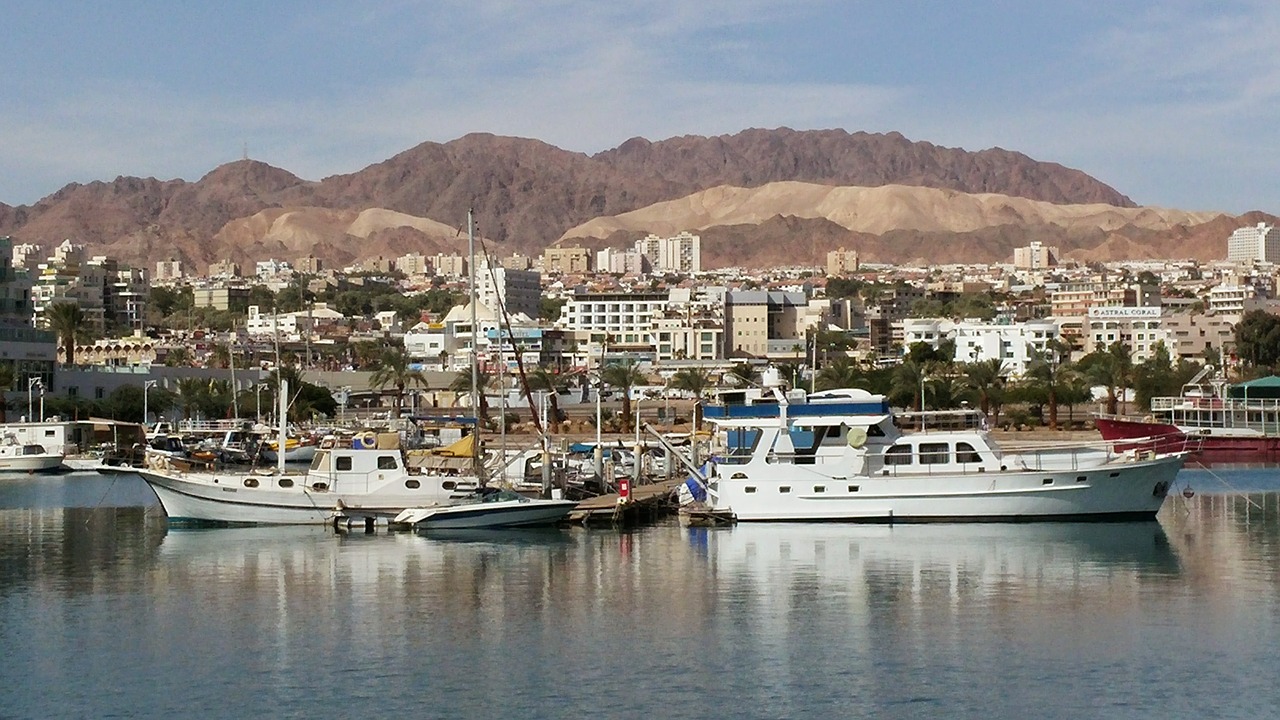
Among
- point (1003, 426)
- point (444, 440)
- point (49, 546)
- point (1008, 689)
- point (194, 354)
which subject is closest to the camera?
point (1008, 689)

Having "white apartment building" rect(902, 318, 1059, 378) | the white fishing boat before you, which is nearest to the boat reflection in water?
the white fishing boat

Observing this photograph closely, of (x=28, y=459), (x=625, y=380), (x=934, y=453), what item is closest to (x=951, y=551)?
(x=934, y=453)

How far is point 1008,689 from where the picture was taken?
27062 millimetres

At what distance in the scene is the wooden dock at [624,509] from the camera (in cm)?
4978

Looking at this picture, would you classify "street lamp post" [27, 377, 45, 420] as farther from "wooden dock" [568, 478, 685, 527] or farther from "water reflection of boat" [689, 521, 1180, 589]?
"water reflection of boat" [689, 521, 1180, 589]

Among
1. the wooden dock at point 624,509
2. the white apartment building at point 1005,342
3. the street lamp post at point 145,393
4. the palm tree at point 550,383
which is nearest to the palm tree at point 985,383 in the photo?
the palm tree at point 550,383

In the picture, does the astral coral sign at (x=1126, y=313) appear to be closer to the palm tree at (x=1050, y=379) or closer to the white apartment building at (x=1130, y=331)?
the white apartment building at (x=1130, y=331)

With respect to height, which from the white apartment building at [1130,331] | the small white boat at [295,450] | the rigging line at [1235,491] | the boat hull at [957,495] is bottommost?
the rigging line at [1235,491]

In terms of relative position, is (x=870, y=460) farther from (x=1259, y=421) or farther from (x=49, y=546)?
(x=1259, y=421)

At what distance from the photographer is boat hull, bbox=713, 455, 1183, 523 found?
47.0 meters

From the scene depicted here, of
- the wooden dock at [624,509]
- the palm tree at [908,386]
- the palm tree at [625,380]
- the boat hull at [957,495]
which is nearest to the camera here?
the boat hull at [957,495]

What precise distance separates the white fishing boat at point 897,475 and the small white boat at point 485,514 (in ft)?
15.8

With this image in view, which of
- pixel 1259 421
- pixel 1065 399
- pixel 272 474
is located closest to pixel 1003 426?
pixel 1065 399

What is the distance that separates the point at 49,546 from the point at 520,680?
920 inches
